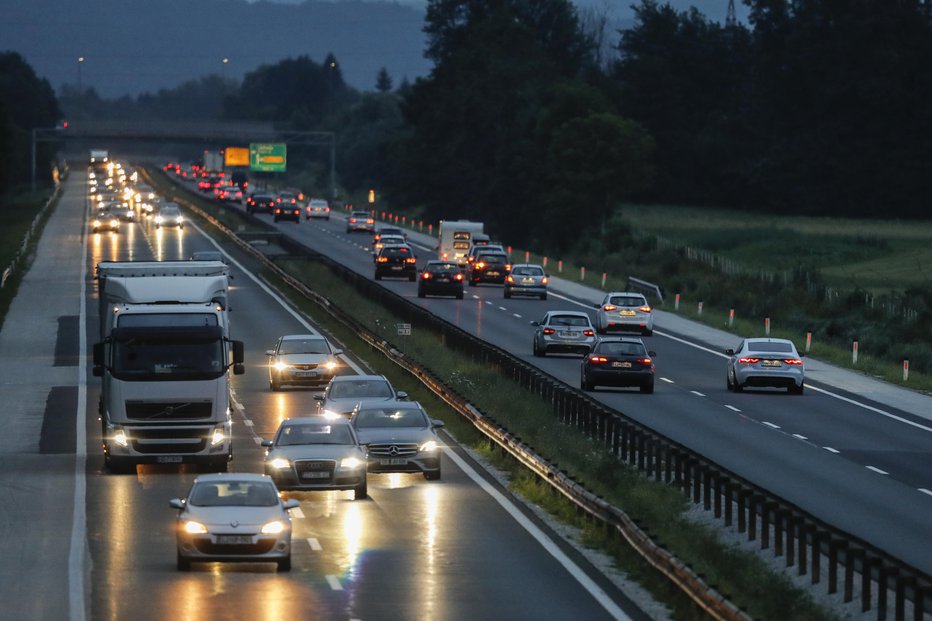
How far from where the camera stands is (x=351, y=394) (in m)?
37.1

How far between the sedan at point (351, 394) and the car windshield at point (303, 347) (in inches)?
435

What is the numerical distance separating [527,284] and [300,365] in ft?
102

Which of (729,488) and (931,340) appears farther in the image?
(931,340)

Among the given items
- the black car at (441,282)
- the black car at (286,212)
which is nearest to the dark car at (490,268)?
the black car at (441,282)

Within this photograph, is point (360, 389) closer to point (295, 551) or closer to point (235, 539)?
point (295, 551)

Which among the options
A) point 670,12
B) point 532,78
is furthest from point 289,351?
point 670,12

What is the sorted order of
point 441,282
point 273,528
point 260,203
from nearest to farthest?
point 273,528, point 441,282, point 260,203

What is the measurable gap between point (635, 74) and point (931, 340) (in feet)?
360

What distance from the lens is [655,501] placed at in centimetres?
2767

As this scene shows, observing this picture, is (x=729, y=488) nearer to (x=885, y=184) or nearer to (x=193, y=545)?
(x=193, y=545)

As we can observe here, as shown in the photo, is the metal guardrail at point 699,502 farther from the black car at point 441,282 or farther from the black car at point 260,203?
the black car at point 260,203

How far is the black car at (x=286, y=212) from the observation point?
134 meters

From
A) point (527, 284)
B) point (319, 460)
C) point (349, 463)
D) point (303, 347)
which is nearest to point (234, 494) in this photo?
point (319, 460)

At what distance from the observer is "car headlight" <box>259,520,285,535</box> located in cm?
2220
